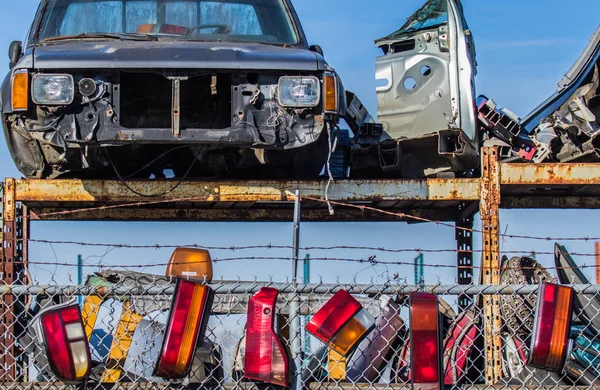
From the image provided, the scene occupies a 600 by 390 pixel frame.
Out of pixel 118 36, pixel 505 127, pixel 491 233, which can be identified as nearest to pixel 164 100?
pixel 118 36

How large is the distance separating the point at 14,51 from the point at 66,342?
383 centimetres

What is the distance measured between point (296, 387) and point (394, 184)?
3.37 metres

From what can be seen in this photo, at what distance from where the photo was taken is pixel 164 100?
7207 millimetres

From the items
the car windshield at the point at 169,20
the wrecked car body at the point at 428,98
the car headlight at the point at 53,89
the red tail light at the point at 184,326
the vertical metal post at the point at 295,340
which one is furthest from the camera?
the wrecked car body at the point at 428,98

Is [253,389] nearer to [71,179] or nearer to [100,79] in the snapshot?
[100,79]

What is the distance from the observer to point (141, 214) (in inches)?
340

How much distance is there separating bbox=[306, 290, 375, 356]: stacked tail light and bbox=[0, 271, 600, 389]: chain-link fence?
8 centimetres

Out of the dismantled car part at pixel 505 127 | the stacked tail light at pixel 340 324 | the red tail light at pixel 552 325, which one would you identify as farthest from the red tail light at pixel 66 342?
the dismantled car part at pixel 505 127

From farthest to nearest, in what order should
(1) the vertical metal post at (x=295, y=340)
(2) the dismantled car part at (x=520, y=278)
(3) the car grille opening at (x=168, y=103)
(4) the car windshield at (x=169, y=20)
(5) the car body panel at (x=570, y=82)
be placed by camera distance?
(5) the car body panel at (x=570, y=82), (4) the car windshield at (x=169, y=20), (2) the dismantled car part at (x=520, y=278), (3) the car grille opening at (x=168, y=103), (1) the vertical metal post at (x=295, y=340)

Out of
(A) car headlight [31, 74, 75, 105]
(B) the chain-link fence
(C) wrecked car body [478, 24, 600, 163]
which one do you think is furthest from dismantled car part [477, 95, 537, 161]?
(A) car headlight [31, 74, 75, 105]

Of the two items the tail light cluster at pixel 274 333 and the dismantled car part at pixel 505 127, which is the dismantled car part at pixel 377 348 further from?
the dismantled car part at pixel 505 127

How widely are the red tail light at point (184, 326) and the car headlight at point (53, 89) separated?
2436 millimetres

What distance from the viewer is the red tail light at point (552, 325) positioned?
462 cm

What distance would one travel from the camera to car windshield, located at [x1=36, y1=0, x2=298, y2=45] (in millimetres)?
7711
